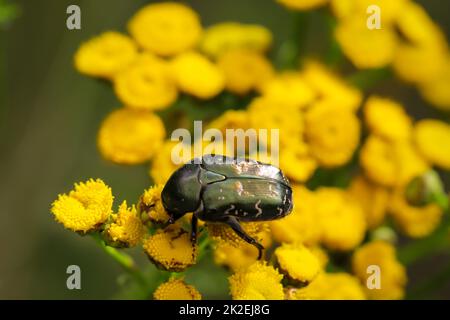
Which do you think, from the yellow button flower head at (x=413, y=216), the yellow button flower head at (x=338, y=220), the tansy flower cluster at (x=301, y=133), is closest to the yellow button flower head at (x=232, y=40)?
the tansy flower cluster at (x=301, y=133)

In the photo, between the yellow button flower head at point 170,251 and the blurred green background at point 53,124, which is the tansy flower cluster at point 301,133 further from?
the blurred green background at point 53,124

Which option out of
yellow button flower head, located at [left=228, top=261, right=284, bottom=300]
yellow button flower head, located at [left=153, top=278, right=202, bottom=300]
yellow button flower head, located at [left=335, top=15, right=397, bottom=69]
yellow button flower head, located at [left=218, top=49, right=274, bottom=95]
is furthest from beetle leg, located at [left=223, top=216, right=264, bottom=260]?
yellow button flower head, located at [left=335, top=15, right=397, bottom=69]

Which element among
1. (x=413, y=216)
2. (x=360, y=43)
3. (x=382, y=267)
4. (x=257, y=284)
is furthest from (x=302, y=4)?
(x=257, y=284)

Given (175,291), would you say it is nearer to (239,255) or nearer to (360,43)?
(239,255)

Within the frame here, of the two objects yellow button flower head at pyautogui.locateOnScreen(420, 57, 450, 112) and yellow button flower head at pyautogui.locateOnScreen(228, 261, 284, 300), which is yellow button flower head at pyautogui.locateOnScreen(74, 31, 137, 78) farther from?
yellow button flower head at pyautogui.locateOnScreen(420, 57, 450, 112)

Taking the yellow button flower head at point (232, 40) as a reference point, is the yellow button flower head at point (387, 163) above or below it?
below
